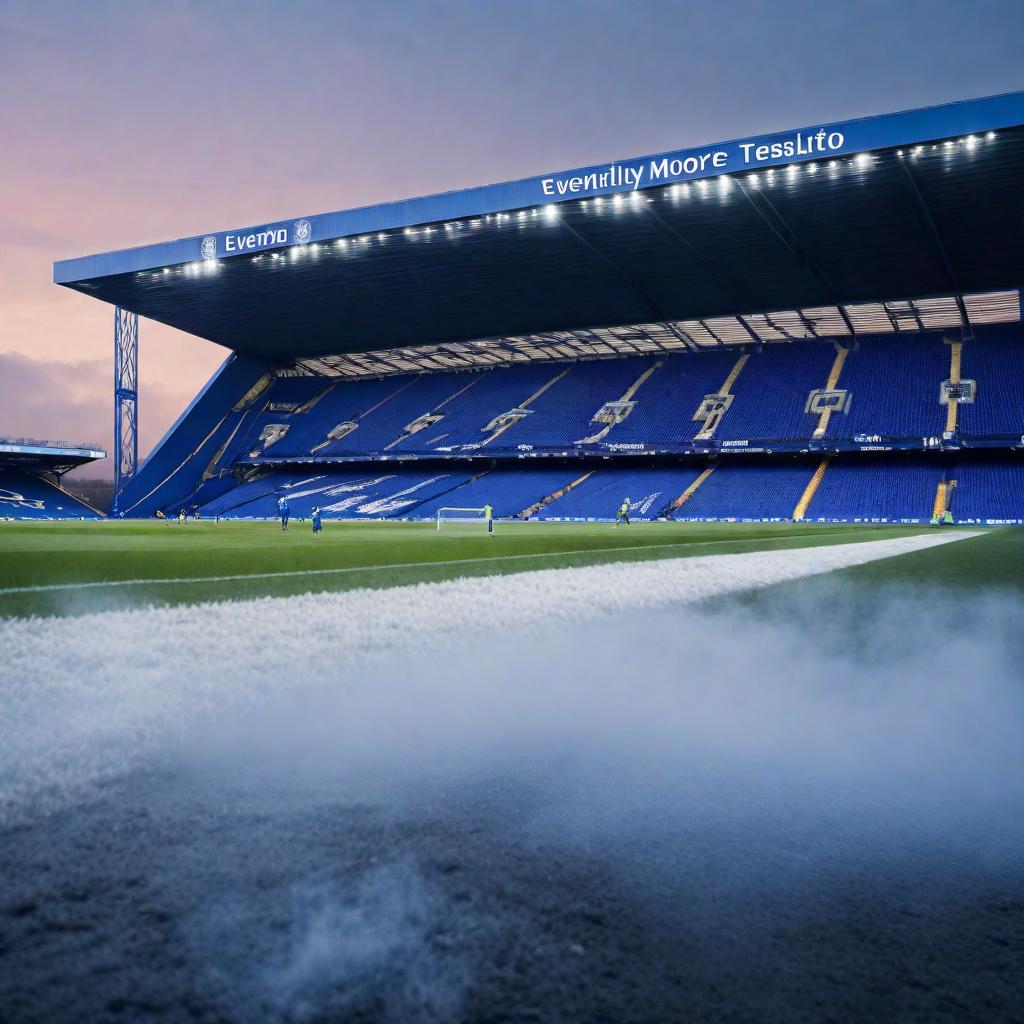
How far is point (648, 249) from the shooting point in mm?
31109

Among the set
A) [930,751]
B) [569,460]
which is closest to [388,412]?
[569,460]

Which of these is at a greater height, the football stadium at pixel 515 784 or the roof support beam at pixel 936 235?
the roof support beam at pixel 936 235

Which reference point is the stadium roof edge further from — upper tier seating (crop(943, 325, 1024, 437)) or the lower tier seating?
upper tier seating (crop(943, 325, 1024, 437))

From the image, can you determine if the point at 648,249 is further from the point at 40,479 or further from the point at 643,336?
the point at 40,479

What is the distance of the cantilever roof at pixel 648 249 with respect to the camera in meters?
23.8

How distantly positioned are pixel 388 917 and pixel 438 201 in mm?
30308

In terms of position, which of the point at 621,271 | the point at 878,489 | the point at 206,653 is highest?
the point at 621,271

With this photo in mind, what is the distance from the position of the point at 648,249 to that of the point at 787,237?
16.5 ft

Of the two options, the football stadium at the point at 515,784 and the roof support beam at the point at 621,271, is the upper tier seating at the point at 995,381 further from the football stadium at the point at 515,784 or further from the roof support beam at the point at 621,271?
the football stadium at the point at 515,784

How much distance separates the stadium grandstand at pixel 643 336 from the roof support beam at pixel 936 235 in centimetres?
13

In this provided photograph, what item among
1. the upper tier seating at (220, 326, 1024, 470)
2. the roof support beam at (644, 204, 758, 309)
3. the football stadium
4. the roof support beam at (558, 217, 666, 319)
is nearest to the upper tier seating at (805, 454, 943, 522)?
the upper tier seating at (220, 326, 1024, 470)

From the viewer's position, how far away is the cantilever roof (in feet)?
78.0

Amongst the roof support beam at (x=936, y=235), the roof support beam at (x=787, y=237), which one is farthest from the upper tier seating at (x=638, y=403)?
the roof support beam at (x=787, y=237)

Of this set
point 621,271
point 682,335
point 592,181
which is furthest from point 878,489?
point 592,181
